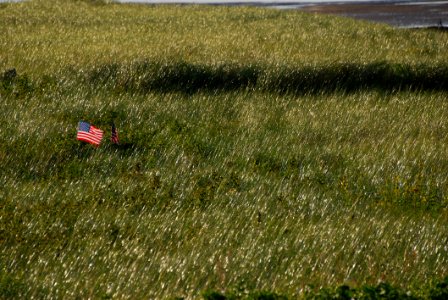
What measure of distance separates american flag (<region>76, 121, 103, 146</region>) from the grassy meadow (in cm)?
18

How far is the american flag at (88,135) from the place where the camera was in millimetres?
11445

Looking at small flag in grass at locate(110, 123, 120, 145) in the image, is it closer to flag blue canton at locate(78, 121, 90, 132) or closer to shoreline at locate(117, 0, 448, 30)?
flag blue canton at locate(78, 121, 90, 132)

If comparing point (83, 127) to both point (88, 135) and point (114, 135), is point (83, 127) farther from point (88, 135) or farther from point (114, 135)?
point (114, 135)

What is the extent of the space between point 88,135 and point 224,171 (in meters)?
1.80

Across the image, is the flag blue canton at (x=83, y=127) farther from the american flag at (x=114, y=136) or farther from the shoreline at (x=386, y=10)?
the shoreline at (x=386, y=10)

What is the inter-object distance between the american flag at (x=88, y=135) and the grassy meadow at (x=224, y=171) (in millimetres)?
185

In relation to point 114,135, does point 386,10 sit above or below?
below

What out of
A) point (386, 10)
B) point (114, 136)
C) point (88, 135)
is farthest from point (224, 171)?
point (386, 10)

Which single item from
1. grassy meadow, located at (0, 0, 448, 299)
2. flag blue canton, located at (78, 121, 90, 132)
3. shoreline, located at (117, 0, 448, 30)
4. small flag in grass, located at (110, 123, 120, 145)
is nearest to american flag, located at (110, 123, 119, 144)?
small flag in grass, located at (110, 123, 120, 145)

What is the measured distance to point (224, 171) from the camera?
1102 cm

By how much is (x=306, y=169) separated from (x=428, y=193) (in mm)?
1559

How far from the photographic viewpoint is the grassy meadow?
800cm

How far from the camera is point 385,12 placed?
38.7 m

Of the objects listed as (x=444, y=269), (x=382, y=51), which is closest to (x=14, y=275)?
(x=444, y=269)
